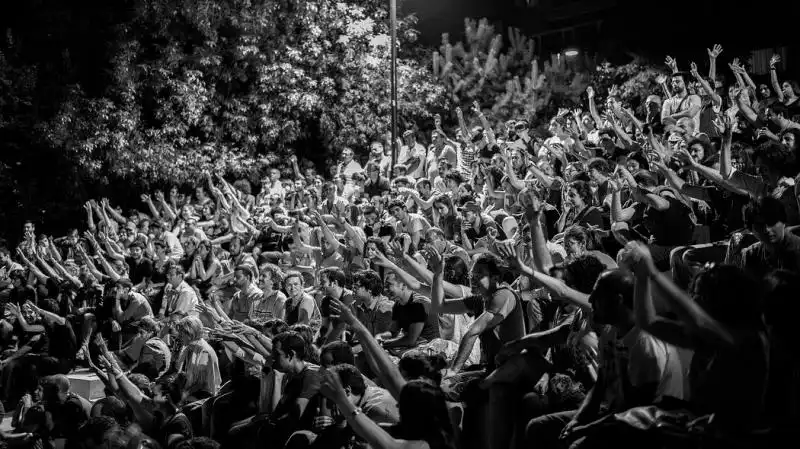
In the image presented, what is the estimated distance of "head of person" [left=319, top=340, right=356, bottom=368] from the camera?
6.83 m

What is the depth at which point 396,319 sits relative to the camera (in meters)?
8.15

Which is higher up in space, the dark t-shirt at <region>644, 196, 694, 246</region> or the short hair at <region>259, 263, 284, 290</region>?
the dark t-shirt at <region>644, 196, 694, 246</region>

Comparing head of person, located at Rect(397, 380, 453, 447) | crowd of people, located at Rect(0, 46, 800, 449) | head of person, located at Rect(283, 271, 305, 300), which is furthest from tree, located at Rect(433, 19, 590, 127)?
head of person, located at Rect(397, 380, 453, 447)

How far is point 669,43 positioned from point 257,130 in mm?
12374

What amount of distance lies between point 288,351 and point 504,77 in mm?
21793

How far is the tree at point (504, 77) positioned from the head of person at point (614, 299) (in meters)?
21.6

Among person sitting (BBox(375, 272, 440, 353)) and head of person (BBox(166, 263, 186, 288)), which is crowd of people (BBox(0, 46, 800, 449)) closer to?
person sitting (BBox(375, 272, 440, 353))

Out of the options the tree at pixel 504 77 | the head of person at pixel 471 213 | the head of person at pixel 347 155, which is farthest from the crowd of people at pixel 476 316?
the tree at pixel 504 77

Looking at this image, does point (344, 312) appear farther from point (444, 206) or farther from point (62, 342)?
point (62, 342)

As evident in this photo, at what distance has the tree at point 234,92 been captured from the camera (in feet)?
76.3

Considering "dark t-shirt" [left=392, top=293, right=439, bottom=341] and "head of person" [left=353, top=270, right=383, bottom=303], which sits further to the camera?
"head of person" [left=353, top=270, right=383, bottom=303]

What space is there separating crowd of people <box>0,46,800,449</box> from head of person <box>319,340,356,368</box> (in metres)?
0.02

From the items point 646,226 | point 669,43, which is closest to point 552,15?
point 669,43

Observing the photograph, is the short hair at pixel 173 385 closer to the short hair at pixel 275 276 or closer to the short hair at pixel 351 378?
the short hair at pixel 275 276
